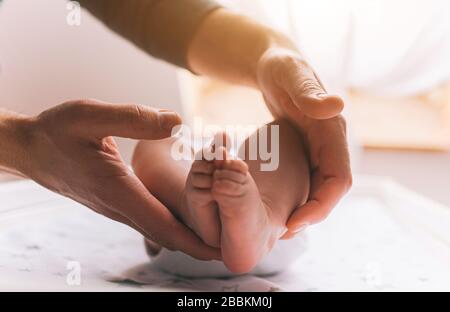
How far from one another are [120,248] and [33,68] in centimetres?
22

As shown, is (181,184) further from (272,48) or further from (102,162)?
(272,48)

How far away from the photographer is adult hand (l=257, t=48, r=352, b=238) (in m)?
0.46

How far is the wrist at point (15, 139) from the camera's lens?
418 millimetres

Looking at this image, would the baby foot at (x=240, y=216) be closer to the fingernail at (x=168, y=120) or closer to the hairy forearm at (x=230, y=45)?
the fingernail at (x=168, y=120)

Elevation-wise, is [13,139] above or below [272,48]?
below

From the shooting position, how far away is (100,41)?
2.19 ft

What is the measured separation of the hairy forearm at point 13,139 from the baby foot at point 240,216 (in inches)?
6.3

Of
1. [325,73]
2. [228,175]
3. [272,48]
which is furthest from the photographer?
[325,73]

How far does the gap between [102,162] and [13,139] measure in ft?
0.24

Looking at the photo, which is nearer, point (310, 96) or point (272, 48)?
point (310, 96)

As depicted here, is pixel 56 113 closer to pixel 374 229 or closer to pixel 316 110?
pixel 316 110

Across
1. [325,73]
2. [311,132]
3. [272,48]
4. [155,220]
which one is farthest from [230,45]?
[325,73]

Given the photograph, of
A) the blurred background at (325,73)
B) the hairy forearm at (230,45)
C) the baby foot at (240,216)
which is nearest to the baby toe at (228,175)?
the baby foot at (240,216)

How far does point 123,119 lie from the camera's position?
378 millimetres
